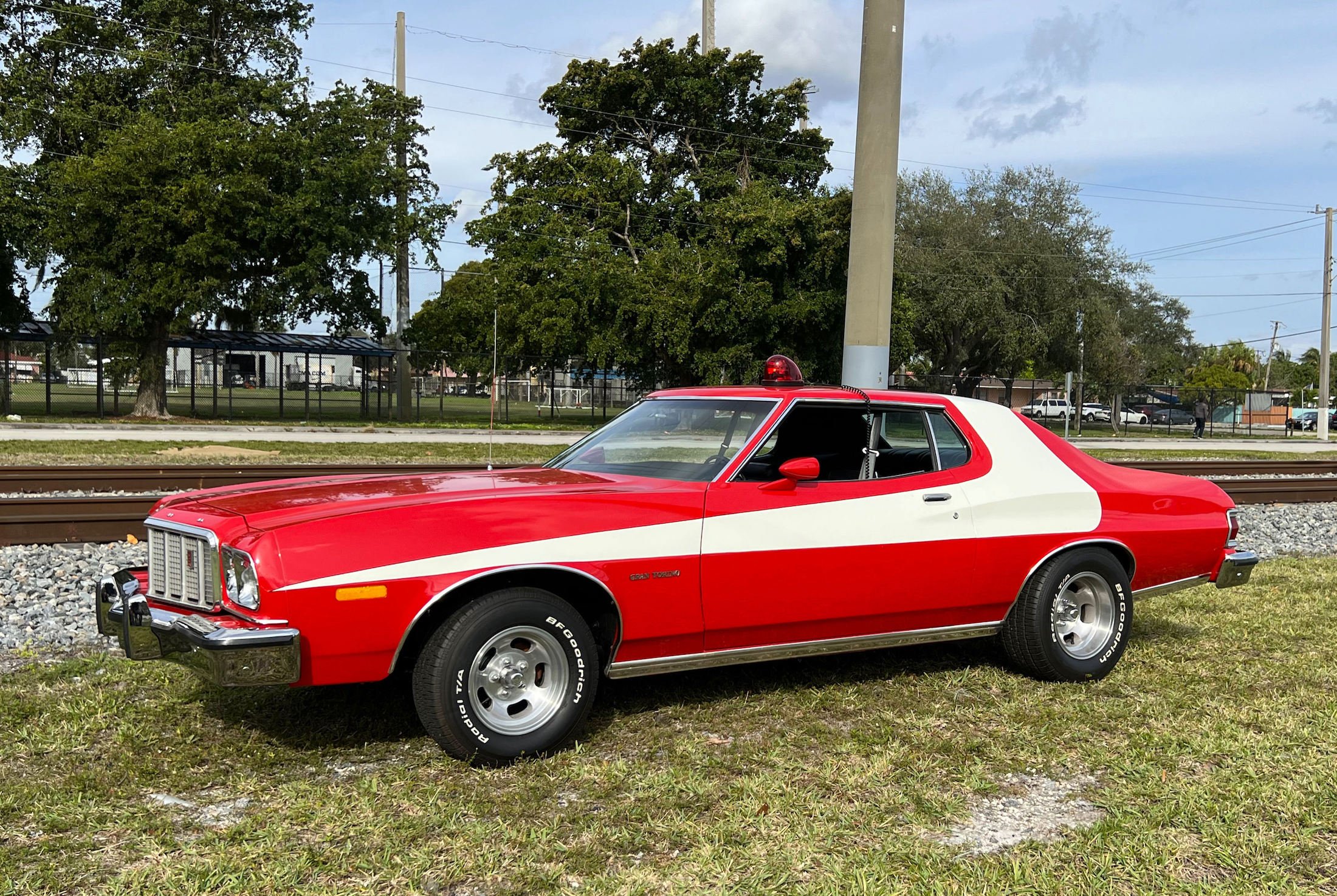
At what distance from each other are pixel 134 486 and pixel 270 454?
685 centimetres

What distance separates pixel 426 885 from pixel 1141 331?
52.7m

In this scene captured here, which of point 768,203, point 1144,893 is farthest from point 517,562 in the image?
point 768,203

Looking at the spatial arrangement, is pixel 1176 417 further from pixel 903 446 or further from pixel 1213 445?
pixel 903 446

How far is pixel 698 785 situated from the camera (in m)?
4.32

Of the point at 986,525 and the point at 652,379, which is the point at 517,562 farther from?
the point at 652,379

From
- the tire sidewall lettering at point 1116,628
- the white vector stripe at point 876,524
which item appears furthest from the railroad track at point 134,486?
the tire sidewall lettering at point 1116,628

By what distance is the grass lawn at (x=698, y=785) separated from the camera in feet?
11.7

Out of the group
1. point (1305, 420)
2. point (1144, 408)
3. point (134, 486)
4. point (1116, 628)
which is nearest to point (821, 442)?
point (1116, 628)

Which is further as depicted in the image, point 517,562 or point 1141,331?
point 1141,331

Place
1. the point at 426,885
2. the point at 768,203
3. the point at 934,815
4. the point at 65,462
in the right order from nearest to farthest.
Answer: the point at 426,885 → the point at 934,815 → the point at 65,462 → the point at 768,203

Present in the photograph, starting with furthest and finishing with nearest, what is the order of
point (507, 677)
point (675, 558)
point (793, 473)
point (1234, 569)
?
point (1234, 569)
point (793, 473)
point (675, 558)
point (507, 677)

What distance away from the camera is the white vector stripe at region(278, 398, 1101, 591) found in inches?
171

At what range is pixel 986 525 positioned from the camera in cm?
559

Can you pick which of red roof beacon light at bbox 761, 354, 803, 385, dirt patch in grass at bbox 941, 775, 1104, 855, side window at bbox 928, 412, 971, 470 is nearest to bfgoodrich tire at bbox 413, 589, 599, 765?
dirt patch in grass at bbox 941, 775, 1104, 855
